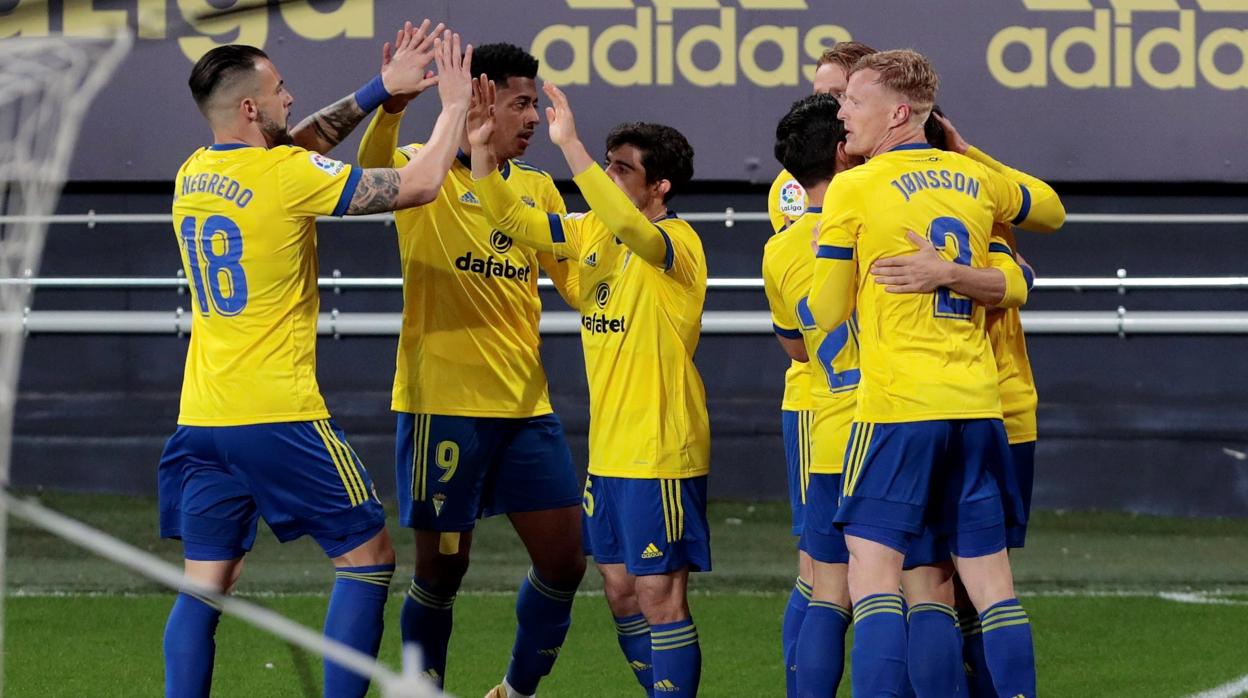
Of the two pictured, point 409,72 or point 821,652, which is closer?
point 821,652

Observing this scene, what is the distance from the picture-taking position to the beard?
174 inches

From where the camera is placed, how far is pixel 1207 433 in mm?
9148

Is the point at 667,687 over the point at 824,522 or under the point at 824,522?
under

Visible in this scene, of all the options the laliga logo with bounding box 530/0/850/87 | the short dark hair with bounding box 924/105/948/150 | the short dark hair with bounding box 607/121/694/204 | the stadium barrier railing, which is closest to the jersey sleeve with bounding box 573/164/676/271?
the short dark hair with bounding box 607/121/694/204

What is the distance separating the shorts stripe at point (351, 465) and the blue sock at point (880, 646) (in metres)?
1.30

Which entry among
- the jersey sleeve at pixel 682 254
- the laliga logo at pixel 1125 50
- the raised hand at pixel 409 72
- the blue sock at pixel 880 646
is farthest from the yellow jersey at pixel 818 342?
the laliga logo at pixel 1125 50

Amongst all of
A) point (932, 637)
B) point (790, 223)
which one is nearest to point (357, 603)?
point (932, 637)

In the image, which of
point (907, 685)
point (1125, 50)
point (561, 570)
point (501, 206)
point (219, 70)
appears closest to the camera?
point (219, 70)

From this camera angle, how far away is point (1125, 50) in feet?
29.0

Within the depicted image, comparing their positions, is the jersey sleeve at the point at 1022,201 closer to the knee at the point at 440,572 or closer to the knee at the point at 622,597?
the knee at the point at 622,597

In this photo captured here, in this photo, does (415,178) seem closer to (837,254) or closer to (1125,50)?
(837,254)

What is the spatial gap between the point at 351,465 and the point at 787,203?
1.43 metres

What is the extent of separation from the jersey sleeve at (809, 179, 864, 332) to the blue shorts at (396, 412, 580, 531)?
131cm

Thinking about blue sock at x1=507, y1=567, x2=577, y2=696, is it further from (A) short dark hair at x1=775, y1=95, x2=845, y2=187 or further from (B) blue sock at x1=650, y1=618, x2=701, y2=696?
(A) short dark hair at x1=775, y1=95, x2=845, y2=187
